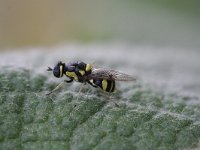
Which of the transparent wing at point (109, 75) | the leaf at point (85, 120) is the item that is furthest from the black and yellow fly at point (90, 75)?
the leaf at point (85, 120)

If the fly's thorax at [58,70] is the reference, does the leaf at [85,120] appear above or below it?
below

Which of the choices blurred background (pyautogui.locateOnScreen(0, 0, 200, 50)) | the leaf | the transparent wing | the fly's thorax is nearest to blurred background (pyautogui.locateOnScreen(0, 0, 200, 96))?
blurred background (pyautogui.locateOnScreen(0, 0, 200, 50))

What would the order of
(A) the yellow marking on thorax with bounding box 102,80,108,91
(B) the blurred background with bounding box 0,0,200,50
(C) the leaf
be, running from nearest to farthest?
1. (C) the leaf
2. (A) the yellow marking on thorax with bounding box 102,80,108,91
3. (B) the blurred background with bounding box 0,0,200,50

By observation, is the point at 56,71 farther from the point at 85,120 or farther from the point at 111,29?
the point at 111,29

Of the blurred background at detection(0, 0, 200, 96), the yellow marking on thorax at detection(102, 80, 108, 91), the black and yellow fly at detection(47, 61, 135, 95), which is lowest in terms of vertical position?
the yellow marking on thorax at detection(102, 80, 108, 91)

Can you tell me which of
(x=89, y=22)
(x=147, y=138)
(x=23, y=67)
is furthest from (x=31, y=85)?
(x=89, y=22)

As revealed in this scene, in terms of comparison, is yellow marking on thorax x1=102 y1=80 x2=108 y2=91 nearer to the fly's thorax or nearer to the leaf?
the leaf

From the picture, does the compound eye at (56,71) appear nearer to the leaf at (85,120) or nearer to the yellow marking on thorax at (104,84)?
the leaf at (85,120)
